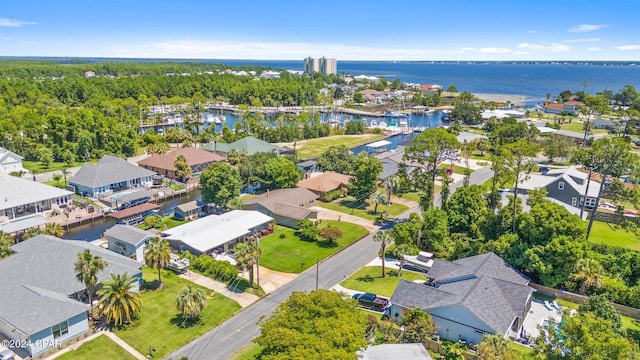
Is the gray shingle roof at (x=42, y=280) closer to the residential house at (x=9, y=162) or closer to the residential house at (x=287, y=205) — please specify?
the residential house at (x=287, y=205)

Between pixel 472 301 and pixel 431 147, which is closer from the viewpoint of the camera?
pixel 472 301

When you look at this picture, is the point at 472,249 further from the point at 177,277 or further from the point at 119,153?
the point at 119,153

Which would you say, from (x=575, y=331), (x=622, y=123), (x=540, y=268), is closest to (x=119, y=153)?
(x=540, y=268)

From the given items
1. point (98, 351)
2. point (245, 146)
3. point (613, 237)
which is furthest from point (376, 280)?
point (245, 146)

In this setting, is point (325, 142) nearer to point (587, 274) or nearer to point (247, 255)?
point (247, 255)

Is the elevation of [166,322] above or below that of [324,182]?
below

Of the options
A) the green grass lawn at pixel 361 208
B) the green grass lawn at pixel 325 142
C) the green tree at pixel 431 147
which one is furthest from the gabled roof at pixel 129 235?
the green grass lawn at pixel 325 142
